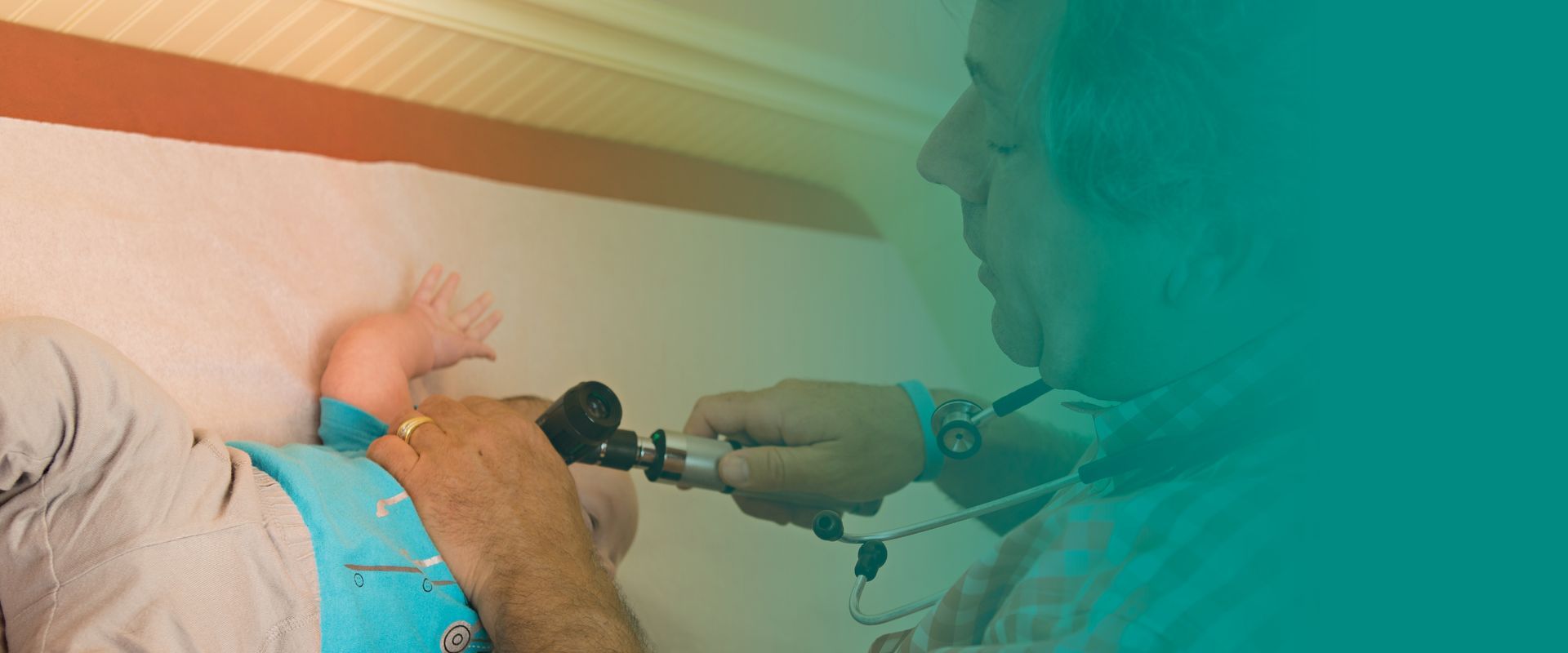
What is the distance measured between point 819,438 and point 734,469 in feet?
0.34

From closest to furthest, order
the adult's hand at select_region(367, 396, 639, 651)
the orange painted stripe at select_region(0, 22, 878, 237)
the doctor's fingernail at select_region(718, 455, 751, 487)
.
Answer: the adult's hand at select_region(367, 396, 639, 651), the doctor's fingernail at select_region(718, 455, 751, 487), the orange painted stripe at select_region(0, 22, 878, 237)

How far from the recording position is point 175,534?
2.47ft

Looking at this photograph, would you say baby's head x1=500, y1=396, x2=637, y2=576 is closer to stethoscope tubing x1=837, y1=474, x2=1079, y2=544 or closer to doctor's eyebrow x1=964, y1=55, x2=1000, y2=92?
stethoscope tubing x1=837, y1=474, x2=1079, y2=544

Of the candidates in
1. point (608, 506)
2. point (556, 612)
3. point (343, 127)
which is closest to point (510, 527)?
point (556, 612)

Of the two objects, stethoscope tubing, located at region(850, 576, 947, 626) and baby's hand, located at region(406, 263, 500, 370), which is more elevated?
baby's hand, located at region(406, 263, 500, 370)

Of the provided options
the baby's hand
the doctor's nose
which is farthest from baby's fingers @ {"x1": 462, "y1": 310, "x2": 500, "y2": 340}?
the doctor's nose

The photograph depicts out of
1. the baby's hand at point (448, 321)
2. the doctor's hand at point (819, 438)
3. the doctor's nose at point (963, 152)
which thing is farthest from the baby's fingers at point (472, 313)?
the doctor's nose at point (963, 152)

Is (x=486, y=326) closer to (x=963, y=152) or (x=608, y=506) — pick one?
(x=608, y=506)

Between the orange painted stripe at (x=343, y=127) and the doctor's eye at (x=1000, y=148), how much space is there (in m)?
0.57

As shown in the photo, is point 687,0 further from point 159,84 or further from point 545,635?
point 545,635

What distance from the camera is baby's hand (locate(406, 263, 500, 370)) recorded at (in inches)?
47.0

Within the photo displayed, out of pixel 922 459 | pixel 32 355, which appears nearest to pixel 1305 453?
pixel 922 459

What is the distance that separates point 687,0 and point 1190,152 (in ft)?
2.83

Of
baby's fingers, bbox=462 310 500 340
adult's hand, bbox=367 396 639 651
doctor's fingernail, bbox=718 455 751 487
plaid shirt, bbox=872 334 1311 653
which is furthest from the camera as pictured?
baby's fingers, bbox=462 310 500 340
